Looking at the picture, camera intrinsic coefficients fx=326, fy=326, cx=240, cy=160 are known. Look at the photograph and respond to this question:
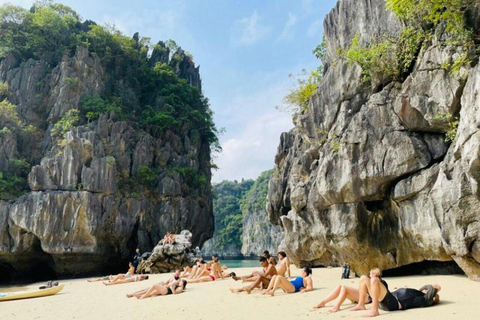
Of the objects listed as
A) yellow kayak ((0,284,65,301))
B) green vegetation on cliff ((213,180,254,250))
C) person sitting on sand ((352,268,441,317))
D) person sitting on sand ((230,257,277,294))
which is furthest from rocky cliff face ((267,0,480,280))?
green vegetation on cliff ((213,180,254,250))

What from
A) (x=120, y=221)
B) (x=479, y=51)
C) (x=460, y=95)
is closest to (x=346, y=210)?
(x=460, y=95)

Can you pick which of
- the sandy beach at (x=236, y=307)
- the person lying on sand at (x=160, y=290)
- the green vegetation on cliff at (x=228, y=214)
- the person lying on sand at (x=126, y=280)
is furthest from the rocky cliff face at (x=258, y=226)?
the sandy beach at (x=236, y=307)

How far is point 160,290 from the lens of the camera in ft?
32.9

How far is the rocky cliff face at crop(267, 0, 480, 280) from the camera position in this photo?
8.82 m

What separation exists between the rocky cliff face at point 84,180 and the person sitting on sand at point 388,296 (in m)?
24.4

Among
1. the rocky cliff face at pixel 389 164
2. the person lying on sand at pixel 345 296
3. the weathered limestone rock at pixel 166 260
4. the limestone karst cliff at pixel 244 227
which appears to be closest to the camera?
the person lying on sand at pixel 345 296

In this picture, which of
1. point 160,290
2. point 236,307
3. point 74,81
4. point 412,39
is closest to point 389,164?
point 412,39

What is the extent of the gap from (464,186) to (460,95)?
3112 mm

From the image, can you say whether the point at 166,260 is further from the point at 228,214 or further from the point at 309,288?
the point at 228,214

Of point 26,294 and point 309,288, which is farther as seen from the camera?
point 26,294

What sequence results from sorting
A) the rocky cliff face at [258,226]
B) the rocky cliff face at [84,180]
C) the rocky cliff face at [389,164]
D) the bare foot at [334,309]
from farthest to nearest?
the rocky cliff face at [258,226] < the rocky cliff face at [84,180] < the rocky cliff face at [389,164] < the bare foot at [334,309]

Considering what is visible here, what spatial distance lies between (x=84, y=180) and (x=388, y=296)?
26039mm

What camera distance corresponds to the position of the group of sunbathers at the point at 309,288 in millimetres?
5938

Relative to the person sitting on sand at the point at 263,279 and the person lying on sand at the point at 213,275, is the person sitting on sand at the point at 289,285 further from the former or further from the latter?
the person lying on sand at the point at 213,275
